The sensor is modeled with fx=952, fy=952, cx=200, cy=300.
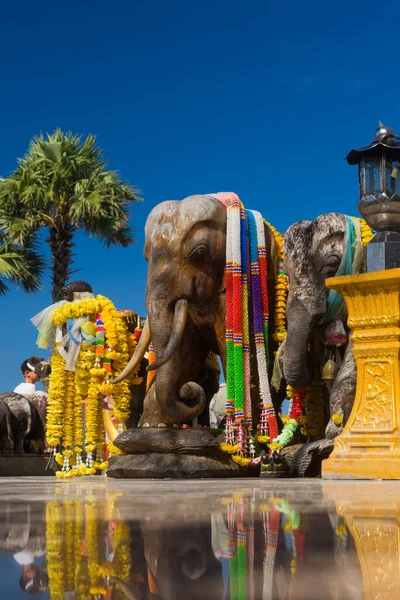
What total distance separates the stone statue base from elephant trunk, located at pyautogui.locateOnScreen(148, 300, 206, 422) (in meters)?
0.24

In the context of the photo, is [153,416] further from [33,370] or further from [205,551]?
[33,370]

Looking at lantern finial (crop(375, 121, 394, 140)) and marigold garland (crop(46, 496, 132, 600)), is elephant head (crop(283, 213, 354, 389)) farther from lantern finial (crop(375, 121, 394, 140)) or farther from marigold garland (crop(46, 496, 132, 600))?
marigold garland (crop(46, 496, 132, 600))

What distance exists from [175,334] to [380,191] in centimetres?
298

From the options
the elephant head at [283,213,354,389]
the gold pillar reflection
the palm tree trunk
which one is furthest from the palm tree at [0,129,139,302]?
the gold pillar reflection

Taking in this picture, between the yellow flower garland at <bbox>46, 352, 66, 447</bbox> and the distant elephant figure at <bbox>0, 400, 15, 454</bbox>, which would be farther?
the distant elephant figure at <bbox>0, 400, 15, 454</bbox>

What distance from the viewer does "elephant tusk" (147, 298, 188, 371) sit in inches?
362

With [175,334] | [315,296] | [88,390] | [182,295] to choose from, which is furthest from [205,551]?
[88,390]

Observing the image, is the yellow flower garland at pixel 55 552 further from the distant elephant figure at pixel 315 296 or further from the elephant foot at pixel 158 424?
the elephant foot at pixel 158 424

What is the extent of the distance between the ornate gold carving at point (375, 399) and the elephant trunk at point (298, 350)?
104 inches

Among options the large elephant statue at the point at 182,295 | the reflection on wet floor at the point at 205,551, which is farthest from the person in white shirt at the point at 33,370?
the reflection on wet floor at the point at 205,551

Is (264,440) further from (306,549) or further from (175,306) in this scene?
(306,549)

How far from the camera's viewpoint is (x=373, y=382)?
6082 mm

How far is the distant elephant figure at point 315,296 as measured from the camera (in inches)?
348

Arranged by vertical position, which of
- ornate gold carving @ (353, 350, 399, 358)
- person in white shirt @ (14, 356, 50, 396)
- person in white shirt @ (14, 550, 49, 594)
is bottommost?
person in white shirt @ (14, 550, 49, 594)
